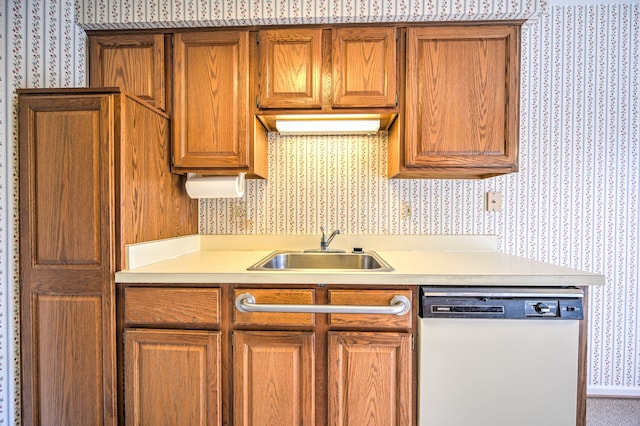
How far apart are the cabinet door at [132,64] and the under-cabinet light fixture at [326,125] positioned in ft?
2.01

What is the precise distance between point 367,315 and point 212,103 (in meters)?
1.22

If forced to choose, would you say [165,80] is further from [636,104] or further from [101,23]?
[636,104]

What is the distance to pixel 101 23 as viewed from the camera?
1487 millimetres

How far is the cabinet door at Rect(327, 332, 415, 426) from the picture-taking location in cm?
116

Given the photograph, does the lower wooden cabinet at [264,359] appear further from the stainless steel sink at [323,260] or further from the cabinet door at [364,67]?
the cabinet door at [364,67]

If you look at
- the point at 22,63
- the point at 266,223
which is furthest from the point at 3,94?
the point at 266,223

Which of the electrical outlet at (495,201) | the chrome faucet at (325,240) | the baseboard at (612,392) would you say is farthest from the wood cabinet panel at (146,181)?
the baseboard at (612,392)

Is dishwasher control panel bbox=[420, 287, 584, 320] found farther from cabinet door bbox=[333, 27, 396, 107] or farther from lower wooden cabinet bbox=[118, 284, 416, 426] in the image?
cabinet door bbox=[333, 27, 396, 107]

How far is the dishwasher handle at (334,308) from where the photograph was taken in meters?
1.15

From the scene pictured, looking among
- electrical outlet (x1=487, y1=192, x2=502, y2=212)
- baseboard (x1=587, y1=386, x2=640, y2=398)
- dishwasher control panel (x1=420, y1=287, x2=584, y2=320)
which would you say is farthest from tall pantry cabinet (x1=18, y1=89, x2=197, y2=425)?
baseboard (x1=587, y1=386, x2=640, y2=398)

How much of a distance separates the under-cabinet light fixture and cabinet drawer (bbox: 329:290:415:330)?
88 centimetres

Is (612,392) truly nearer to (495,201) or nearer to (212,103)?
(495,201)

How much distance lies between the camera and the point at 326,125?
5.31ft

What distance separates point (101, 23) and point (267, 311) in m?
1.58
